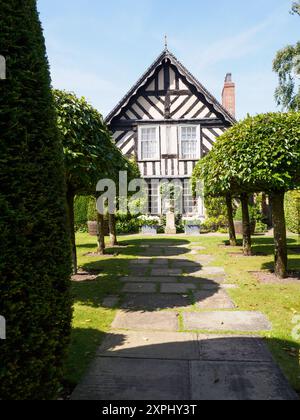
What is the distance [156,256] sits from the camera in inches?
444

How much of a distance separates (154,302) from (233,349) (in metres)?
2.20

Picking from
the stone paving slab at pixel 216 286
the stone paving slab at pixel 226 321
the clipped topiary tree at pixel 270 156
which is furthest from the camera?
the stone paving slab at pixel 216 286

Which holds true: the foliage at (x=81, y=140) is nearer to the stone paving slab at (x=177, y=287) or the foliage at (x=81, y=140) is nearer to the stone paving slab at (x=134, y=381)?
the stone paving slab at (x=177, y=287)

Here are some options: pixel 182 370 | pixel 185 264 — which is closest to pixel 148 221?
pixel 185 264

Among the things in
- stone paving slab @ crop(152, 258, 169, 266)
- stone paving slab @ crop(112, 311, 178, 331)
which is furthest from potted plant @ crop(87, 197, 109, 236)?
stone paving slab @ crop(112, 311, 178, 331)

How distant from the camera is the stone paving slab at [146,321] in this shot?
188 inches

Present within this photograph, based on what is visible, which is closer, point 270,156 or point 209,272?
point 270,156

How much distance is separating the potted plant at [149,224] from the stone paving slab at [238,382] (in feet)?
51.7

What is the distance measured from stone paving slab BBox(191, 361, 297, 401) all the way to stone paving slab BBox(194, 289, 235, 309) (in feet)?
6.88

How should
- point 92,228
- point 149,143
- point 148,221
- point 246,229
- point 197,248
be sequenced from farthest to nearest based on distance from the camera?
point 149,143 < point 148,221 < point 92,228 < point 197,248 < point 246,229

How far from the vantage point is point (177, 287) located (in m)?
7.07

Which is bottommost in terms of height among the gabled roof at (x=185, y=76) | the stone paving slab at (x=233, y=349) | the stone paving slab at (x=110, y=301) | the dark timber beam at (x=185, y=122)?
the stone paving slab at (x=233, y=349)

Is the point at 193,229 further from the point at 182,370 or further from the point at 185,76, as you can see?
the point at 182,370

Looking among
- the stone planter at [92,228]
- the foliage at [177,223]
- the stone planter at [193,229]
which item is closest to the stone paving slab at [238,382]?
the stone planter at [92,228]
